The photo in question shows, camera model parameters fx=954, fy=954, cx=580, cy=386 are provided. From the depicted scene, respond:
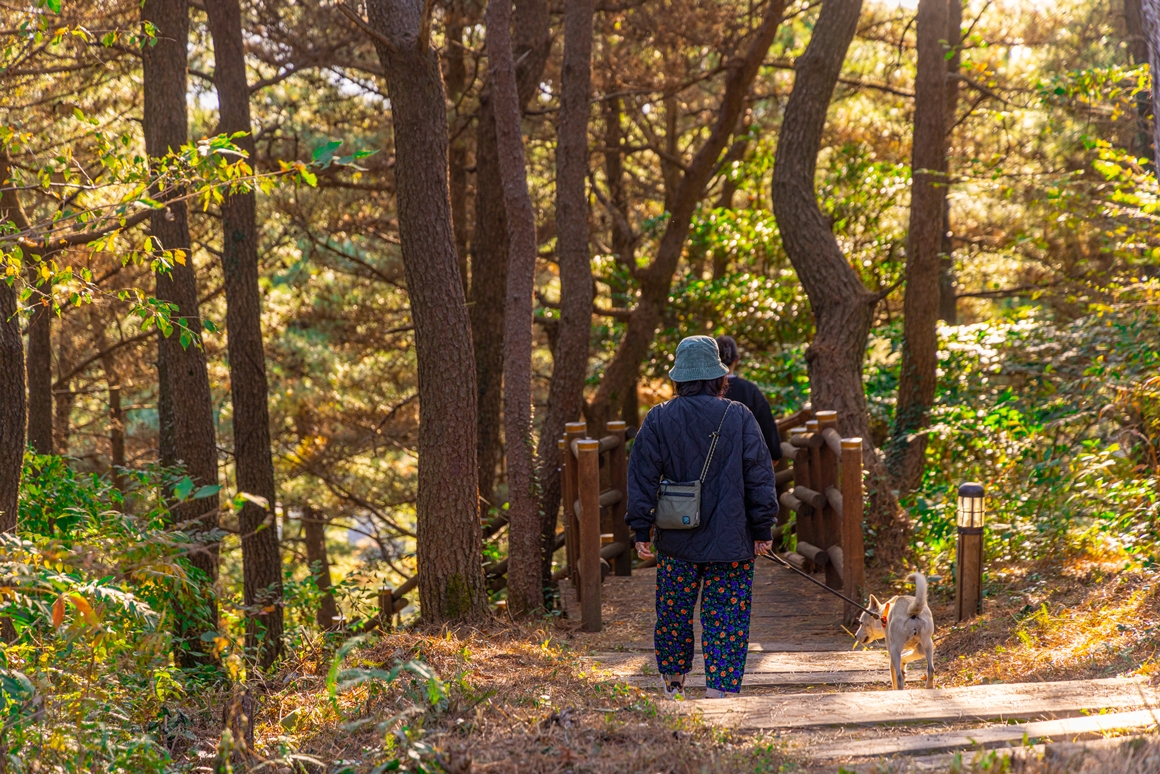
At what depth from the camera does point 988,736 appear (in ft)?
10.7

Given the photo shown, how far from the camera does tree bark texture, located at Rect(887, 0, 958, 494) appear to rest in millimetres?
10555

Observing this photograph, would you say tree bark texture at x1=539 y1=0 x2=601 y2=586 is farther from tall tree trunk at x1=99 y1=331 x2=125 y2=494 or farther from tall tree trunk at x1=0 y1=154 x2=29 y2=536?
tall tree trunk at x1=99 y1=331 x2=125 y2=494

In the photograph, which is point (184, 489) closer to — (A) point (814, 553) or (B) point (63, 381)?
(A) point (814, 553)

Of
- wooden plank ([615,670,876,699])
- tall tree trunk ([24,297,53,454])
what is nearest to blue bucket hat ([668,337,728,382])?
wooden plank ([615,670,876,699])

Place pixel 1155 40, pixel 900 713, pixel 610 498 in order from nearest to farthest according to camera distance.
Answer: pixel 900 713 < pixel 1155 40 < pixel 610 498

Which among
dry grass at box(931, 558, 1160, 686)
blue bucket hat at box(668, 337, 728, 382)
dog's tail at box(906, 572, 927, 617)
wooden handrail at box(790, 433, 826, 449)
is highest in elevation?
blue bucket hat at box(668, 337, 728, 382)

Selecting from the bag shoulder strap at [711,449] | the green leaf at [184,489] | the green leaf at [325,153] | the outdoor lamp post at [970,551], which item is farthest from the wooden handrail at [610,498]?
the green leaf at [184,489]

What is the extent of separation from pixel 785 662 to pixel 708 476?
1.83m

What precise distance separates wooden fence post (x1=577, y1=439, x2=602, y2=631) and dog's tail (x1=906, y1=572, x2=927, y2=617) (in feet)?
8.06

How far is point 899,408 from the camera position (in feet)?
35.2

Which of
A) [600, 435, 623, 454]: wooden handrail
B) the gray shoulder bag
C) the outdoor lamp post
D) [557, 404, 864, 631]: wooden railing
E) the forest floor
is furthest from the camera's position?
[600, 435, 623, 454]: wooden handrail

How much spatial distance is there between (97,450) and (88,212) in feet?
46.3

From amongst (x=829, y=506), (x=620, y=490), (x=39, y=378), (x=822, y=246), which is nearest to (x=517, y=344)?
(x=620, y=490)

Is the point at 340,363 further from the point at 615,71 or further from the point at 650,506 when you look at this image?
the point at 650,506
